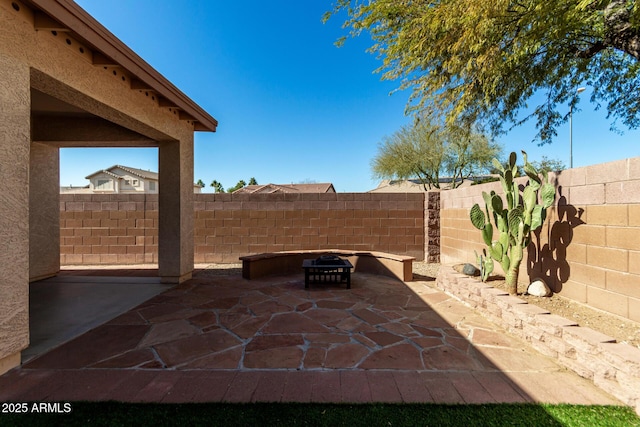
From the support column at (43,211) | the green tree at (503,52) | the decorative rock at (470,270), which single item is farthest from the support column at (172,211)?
the decorative rock at (470,270)

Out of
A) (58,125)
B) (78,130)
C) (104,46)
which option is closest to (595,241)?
(104,46)

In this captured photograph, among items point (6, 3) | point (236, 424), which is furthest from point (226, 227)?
point (236, 424)

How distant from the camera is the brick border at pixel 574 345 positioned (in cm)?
221

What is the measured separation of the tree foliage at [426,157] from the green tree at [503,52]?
1267 centimetres

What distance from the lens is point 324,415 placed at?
6.64 feet

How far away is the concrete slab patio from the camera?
230cm

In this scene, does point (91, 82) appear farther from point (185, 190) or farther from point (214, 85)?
point (214, 85)

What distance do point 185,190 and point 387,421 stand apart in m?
5.53

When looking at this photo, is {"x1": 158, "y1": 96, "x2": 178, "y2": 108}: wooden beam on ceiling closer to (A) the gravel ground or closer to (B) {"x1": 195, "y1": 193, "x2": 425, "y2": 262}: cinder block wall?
(B) {"x1": 195, "y1": 193, "x2": 425, "y2": 262}: cinder block wall

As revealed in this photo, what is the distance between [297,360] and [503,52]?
6.43 metres

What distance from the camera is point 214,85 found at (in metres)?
10.9

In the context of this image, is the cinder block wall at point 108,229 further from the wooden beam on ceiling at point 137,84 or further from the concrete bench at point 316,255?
the wooden beam on ceiling at point 137,84

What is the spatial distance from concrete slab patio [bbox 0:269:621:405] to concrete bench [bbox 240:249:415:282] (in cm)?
163

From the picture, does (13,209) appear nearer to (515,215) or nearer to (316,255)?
(316,255)
